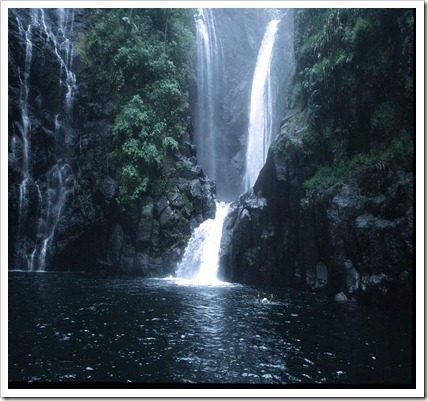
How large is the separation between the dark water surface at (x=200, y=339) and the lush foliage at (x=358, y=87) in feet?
20.3

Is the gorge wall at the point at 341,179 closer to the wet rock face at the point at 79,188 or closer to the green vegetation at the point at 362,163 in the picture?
the green vegetation at the point at 362,163

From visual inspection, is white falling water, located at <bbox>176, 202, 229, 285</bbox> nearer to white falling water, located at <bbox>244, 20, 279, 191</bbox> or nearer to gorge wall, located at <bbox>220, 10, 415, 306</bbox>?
gorge wall, located at <bbox>220, 10, 415, 306</bbox>

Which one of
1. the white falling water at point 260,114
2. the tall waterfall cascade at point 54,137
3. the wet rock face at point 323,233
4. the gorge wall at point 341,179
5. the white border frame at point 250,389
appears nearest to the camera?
the white border frame at point 250,389

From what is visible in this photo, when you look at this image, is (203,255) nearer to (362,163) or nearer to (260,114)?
(362,163)

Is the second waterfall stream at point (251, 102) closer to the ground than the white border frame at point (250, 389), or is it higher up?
higher up

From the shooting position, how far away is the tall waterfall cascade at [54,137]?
21.0 meters

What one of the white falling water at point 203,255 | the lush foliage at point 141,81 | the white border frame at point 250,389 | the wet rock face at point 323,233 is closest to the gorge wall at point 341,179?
the wet rock face at point 323,233

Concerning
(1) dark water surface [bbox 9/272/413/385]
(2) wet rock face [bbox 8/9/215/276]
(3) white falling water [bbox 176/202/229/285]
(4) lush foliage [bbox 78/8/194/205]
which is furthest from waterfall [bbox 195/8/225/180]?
(1) dark water surface [bbox 9/272/413/385]

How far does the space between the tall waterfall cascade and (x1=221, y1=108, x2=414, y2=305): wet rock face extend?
424 inches

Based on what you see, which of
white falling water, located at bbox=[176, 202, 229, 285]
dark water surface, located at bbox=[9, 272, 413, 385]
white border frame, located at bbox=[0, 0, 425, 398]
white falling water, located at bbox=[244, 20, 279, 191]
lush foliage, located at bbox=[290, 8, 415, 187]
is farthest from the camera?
white falling water, located at bbox=[244, 20, 279, 191]

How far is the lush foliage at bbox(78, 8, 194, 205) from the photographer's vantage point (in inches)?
830

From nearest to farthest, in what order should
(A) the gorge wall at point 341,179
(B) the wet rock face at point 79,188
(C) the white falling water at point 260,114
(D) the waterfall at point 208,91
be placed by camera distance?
(A) the gorge wall at point 341,179 → (B) the wet rock face at point 79,188 → (C) the white falling water at point 260,114 → (D) the waterfall at point 208,91

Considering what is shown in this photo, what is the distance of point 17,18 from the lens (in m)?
21.8

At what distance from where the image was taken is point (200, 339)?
9.02 metres
